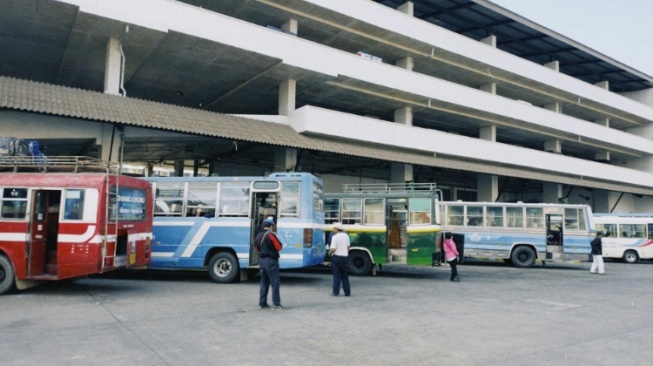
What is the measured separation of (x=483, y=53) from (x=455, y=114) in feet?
14.3

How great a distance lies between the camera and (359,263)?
54.8 feet

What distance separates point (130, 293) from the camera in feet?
37.3

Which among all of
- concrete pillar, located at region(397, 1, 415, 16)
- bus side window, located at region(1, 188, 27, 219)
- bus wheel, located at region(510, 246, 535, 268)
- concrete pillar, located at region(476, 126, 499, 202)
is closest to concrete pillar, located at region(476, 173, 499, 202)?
concrete pillar, located at region(476, 126, 499, 202)

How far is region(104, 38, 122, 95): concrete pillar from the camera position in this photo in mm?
18344

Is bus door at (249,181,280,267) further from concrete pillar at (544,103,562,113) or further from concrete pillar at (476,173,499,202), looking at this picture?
concrete pillar at (544,103,562,113)

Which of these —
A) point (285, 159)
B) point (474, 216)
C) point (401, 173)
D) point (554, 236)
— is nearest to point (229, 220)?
point (285, 159)

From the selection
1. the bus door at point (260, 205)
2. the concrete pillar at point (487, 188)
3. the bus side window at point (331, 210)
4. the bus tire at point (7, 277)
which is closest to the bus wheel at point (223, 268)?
the bus door at point (260, 205)

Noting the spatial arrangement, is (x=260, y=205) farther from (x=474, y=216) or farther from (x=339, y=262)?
(x=474, y=216)

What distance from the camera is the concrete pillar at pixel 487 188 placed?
33125 millimetres

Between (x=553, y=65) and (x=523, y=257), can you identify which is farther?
(x=553, y=65)

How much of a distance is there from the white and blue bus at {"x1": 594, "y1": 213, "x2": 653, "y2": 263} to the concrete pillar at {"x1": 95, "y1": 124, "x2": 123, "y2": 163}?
2554cm

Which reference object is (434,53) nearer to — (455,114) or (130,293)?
(455,114)

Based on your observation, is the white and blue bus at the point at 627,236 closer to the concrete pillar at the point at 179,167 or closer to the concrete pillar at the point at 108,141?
the concrete pillar at the point at 179,167

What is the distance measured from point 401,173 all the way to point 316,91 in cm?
707
